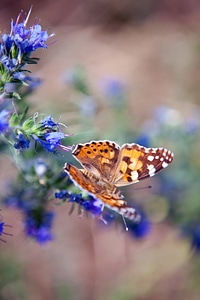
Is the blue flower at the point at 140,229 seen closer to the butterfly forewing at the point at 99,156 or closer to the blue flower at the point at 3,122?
the butterfly forewing at the point at 99,156

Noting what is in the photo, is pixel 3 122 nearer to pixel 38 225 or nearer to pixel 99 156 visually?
pixel 99 156

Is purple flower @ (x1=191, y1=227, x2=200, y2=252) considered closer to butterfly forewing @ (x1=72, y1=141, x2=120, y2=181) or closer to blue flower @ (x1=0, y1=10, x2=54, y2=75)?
butterfly forewing @ (x1=72, y1=141, x2=120, y2=181)

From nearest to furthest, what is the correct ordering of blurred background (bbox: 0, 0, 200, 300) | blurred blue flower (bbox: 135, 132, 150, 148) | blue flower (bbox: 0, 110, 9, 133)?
blue flower (bbox: 0, 110, 9, 133) < blurred blue flower (bbox: 135, 132, 150, 148) < blurred background (bbox: 0, 0, 200, 300)

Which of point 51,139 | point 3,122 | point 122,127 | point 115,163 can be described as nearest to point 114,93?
point 122,127

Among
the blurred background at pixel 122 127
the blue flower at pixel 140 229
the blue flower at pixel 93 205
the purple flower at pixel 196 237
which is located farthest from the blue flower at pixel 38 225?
the purple flower at pixel 196 237

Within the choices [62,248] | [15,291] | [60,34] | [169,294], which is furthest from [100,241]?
[60,34]

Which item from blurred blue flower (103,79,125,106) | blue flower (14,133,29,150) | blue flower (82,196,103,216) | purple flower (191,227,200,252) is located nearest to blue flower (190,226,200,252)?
purple flower (191,227,200,252)
